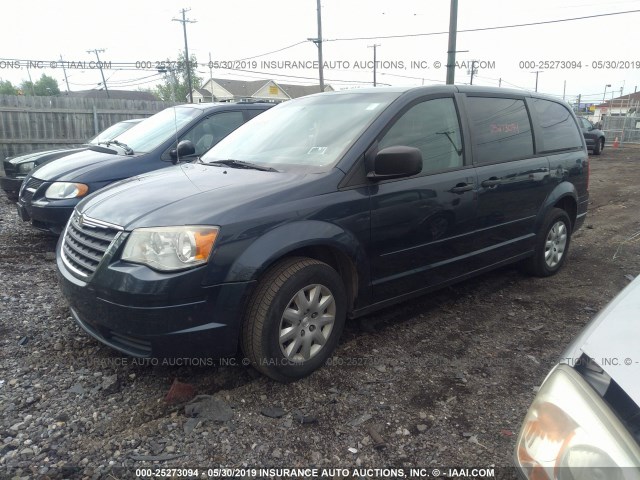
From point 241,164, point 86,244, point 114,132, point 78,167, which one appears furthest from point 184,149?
point 114,132

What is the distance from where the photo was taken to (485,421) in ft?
8.78

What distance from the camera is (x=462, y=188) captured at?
3.74m

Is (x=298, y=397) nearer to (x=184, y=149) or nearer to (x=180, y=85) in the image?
(x=184, y=149)

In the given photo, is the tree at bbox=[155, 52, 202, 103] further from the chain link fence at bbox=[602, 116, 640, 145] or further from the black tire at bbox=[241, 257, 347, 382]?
the black tire at bbox=[241, 257, 347, 382]

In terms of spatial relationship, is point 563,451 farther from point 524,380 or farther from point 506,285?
point 506,285

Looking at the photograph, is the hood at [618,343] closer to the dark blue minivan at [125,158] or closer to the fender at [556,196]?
the fender at [556,196]

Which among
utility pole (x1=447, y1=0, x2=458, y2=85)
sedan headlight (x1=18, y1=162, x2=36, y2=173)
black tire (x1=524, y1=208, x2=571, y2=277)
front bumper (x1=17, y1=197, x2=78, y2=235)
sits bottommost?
black tire (x1=524, y1=208, x2=571, y2=277)

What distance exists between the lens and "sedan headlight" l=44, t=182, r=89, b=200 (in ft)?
16.8

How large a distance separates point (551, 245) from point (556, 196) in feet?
1.72

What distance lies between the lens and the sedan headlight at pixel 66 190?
16.8ft

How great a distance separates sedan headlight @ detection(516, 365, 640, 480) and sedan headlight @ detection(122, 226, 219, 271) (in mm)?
1746

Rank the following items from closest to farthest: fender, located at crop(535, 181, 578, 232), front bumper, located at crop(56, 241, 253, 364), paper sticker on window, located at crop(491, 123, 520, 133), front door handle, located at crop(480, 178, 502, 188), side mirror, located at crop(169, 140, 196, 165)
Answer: front bumper, located at crop(56, 241, 253, 364) < front door handle, located at crop(480, 178, 502, 188) < paper sticker on window, located at crop(491, 123, 520, 133) < fender, located at crop(535, 181, 578, 232) < side mirror, located at crop(169, 140, 196, 165)

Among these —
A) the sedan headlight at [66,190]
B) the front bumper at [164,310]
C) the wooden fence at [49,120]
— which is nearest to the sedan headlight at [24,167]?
the sedan headlight at [66,190]

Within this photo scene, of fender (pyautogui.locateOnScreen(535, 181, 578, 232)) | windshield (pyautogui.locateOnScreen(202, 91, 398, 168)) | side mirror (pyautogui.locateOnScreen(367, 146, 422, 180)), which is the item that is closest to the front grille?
windshield (pyautogui.locateOnScreen(202, 91, 398, 168))
